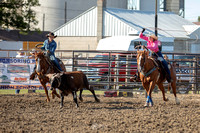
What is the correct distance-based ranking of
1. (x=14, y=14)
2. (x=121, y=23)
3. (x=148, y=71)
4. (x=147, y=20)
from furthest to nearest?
1. (x=147, y=20)
2. (x=121, y=23)
3. (x=14, y=14)
4. (x=148, y=71)

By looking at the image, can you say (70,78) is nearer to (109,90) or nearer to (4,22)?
(109,90)

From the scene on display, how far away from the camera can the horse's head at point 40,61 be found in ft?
39.5

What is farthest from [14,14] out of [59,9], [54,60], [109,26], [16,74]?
[59,9]

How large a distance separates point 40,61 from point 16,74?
4615mm

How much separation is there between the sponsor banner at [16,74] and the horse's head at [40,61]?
14.1ft

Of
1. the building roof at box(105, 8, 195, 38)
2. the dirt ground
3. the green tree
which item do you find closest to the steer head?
the dirt ground

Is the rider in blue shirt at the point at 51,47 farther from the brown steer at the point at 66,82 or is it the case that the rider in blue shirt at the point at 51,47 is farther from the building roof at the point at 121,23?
the building roof at the point at 121,23

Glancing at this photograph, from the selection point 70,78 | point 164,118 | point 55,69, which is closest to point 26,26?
point 55,69

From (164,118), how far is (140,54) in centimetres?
281

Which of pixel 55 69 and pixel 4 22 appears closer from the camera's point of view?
pixel 55 69

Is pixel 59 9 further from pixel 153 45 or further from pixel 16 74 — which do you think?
pixel 153 45

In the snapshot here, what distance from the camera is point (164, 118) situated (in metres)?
8.86

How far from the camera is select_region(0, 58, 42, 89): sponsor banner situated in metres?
16.4

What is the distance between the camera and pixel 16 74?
16.4 metres
